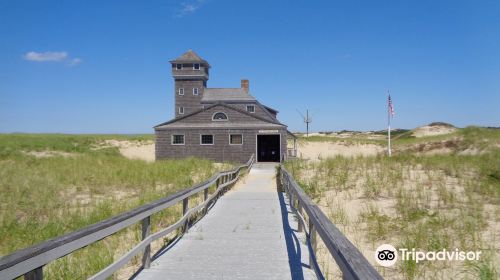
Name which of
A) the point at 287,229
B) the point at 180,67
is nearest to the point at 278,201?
the point at 287,229

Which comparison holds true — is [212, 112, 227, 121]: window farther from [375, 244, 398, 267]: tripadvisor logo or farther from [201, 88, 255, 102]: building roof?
[375, 244, 398, 267]: tripadvisor logo

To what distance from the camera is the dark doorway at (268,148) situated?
36062 mm

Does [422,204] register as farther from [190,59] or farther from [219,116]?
[190,59]

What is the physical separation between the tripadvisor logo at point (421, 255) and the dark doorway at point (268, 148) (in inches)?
1174

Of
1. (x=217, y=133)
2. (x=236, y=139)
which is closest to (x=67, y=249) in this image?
(x=236, y=139)

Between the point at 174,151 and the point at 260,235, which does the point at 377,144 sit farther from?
the point at 260,235

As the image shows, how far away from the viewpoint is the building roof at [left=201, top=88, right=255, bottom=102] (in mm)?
44312

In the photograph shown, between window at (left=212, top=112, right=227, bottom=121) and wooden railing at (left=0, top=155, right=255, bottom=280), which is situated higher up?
window at (left=212, top=112, right=227, bottom=121)

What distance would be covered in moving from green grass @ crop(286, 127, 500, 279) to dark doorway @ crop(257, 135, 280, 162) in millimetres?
18977

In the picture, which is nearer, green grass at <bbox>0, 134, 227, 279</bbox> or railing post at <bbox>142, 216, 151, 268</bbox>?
railing post at <bbox>142, 216, 151, 268</bbox>

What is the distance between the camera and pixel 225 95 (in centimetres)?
4575

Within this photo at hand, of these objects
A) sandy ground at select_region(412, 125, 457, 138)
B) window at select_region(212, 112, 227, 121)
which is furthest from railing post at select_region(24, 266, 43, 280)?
sandy ground at select_region(412, 125, 457, 138)

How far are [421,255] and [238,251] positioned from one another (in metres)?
2.94

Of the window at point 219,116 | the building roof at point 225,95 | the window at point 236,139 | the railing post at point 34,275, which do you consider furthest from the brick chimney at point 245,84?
the railing post at point 34,275
